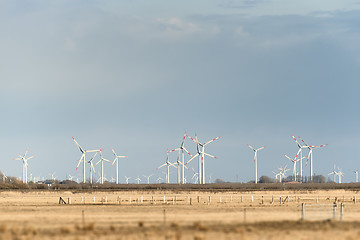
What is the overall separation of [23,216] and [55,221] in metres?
8.30

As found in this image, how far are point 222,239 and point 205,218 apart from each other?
18.8 m

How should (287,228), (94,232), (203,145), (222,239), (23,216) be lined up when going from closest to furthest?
(222,239)
(94,232)
(287,228)
(23,216)
(203,145)

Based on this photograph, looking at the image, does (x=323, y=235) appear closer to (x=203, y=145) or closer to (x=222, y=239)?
(x=222, y=239)

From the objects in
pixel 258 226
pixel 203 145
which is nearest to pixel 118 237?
pixel 258 226

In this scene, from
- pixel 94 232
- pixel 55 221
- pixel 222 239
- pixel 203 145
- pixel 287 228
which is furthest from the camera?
pixel 203 145

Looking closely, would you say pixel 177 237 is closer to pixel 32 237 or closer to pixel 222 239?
pixel 222 239

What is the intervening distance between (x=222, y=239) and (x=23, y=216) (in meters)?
28.2

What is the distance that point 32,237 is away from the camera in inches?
1799

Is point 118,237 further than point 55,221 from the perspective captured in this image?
No

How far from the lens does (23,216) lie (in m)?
67.6

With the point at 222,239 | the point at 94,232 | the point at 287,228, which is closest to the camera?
the point at 222,239

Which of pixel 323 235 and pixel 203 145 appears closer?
pixel 323 235

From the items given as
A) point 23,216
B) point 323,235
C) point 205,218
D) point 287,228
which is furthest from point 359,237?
point 23,216

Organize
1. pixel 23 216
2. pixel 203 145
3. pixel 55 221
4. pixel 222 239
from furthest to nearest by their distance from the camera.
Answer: pixel 203 145, pixel 23 216, pixel 55 221, pixel 222 239
